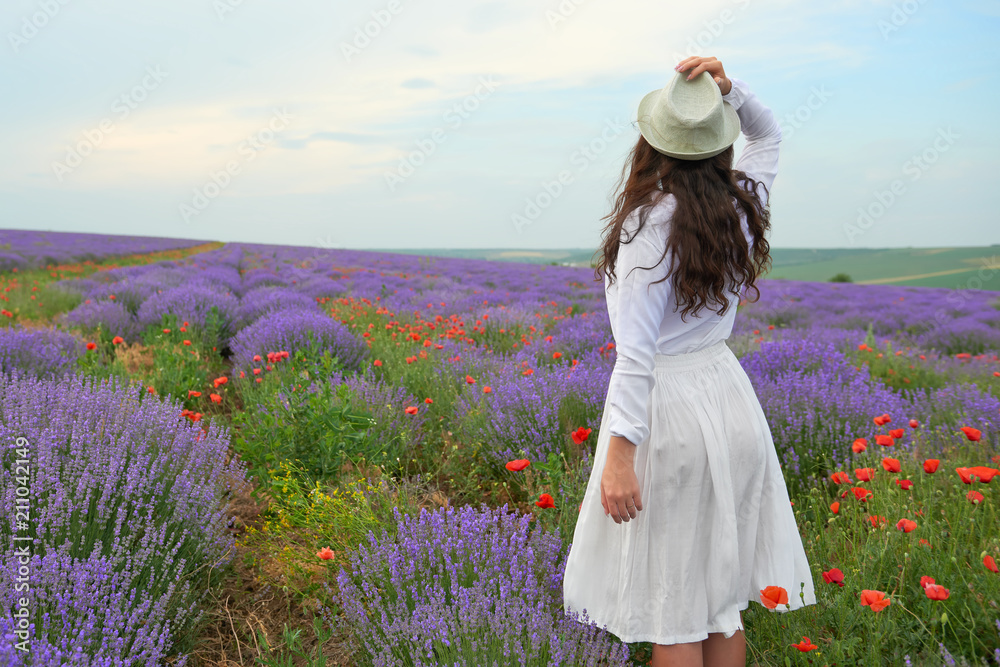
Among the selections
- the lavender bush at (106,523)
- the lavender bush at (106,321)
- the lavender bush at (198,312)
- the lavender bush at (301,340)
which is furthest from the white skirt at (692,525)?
the lavender bush at (106,321)

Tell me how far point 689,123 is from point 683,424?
76 centimetres

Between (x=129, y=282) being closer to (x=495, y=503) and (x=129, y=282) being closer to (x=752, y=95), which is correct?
(x=495, y=503)

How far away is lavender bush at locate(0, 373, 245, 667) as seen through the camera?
1.52 meters

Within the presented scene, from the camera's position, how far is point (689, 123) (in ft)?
4.66

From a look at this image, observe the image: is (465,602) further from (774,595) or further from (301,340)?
(301,340)

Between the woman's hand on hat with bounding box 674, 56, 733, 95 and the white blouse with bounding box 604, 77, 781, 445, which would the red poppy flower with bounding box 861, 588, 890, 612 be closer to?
the white blouse with bounding box 604, 77, 781, 445

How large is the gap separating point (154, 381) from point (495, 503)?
2649 mm

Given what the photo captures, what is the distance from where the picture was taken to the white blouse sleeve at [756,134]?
174cm

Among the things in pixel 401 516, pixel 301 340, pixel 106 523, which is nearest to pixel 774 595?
pixel 401 516

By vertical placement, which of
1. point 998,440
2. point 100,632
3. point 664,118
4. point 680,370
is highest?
point 664,118

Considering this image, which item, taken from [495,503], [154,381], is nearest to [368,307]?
[154,381]

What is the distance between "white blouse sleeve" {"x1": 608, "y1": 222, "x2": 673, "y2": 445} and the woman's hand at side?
0.12ft

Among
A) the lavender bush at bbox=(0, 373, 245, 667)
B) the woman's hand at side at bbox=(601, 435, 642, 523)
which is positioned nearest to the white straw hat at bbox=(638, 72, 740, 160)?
the woman's hand at side at bbox=(601, 435, 642, 523)

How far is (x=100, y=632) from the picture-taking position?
155 centimetres
